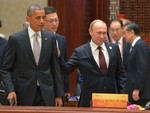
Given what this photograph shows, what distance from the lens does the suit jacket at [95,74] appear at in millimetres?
5348

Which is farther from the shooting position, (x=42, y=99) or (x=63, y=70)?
(x=63, y=70)

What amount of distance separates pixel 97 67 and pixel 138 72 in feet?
5.17

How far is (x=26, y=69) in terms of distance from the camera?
5.20 m

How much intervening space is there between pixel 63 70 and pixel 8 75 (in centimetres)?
72

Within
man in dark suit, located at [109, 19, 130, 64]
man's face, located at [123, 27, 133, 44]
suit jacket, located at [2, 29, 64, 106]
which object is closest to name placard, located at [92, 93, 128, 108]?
suit jacket, located at [2, 29, 64, 106]

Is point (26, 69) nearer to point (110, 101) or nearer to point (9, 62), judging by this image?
point (9, 62)

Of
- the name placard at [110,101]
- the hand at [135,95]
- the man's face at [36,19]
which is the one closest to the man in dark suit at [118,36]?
the hand at [135,95]

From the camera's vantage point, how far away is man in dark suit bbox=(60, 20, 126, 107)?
535 cm

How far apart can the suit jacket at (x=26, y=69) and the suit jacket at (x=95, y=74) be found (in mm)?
355

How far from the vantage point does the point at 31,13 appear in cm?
531

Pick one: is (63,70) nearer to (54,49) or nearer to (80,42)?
(54,49)

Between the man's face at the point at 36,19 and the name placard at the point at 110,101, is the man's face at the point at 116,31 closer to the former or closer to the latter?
the man's face at the point at 36,19

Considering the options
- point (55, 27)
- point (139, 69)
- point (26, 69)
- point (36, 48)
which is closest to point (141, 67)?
point (139, 69)

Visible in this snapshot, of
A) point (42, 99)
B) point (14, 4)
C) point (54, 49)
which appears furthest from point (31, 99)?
point (14, 4)
